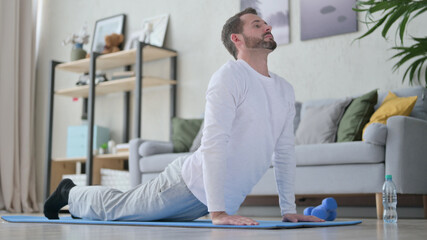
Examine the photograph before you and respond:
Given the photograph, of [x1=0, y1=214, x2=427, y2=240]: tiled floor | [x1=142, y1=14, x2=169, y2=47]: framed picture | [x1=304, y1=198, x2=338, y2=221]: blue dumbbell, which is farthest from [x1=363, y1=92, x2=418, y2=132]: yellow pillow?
[x1=142, y1=14, x2=169, y2=47]: framed picture

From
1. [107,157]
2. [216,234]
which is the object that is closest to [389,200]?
[216,234]

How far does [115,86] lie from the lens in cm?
527

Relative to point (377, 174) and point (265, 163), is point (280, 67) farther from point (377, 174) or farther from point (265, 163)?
point (265, 163)

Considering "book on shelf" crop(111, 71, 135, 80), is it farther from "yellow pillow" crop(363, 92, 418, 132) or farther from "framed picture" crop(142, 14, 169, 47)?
"yellow pillow" crop(363, 92, 418, 132)

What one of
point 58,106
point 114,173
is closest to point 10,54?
point 58,106

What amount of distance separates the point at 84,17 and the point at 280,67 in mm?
2508

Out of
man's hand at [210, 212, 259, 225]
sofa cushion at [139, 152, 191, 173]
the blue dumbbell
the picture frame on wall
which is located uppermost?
the picture frame on wall

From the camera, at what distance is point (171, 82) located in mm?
5043

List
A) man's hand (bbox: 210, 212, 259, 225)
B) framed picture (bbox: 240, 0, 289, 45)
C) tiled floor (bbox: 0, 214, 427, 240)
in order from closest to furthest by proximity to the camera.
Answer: tiled floor (bbox: 0, 214, 427, 240)
man's hand (bbox: 210, 212, 259, 225)
framed picture (bbox: 240, 0, 289, 45)

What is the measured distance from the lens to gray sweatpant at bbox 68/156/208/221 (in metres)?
1.98

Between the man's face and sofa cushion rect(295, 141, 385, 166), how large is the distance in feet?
4.19

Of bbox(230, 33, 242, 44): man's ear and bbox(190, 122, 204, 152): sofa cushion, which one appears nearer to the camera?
bbox(230, 33, 242, 44): man's ear

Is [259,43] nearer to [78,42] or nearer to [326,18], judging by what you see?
[326,18]

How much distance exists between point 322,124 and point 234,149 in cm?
185
